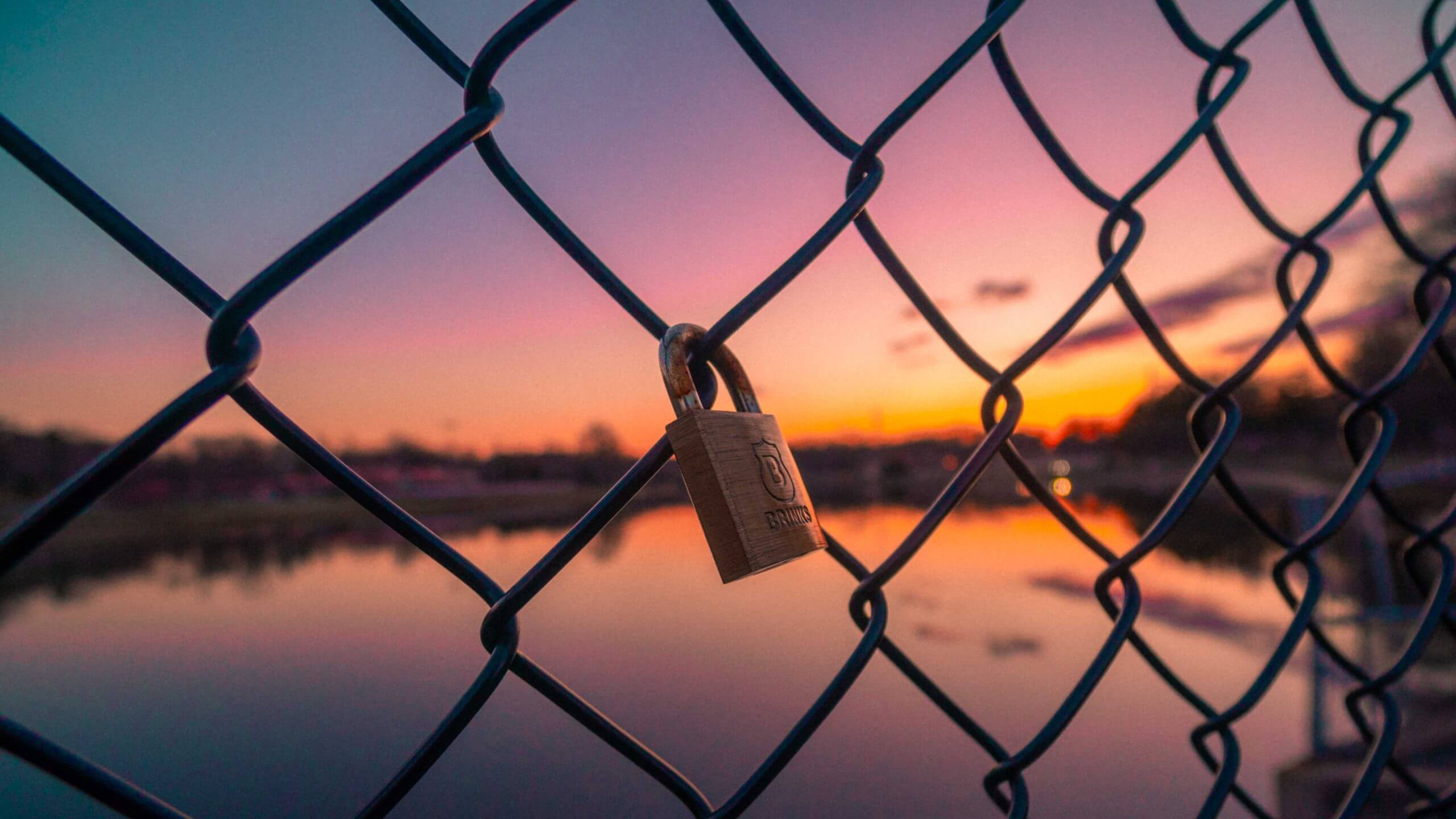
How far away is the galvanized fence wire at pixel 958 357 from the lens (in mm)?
321

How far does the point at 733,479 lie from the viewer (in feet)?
1.43

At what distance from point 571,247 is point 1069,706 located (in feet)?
1.89

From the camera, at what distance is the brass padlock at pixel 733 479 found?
0.42 metres

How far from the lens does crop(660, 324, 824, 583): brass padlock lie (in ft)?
1.38

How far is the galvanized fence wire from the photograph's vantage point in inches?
12.6

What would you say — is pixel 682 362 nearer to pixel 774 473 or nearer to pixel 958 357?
pixel 774 473

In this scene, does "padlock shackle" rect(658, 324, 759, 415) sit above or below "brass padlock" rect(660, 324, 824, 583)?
above

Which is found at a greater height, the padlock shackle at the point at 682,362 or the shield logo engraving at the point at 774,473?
the padlock shackle at the point at 682,362

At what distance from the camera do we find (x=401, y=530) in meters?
0.39

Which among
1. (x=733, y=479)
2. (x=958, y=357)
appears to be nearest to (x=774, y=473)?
(x=733, y=479)

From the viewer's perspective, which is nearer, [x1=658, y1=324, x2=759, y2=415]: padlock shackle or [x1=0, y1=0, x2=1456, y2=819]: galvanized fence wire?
[x1=0, y1=0, x2=1456, y2=819]: galvanized fence wire

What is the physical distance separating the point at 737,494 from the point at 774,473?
0.04 m

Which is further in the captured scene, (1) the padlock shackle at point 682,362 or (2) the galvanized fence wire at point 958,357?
(1) the padlock shackle at point 682,362

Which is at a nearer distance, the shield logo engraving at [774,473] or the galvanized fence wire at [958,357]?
the galvanized fence wire at [958,357]
